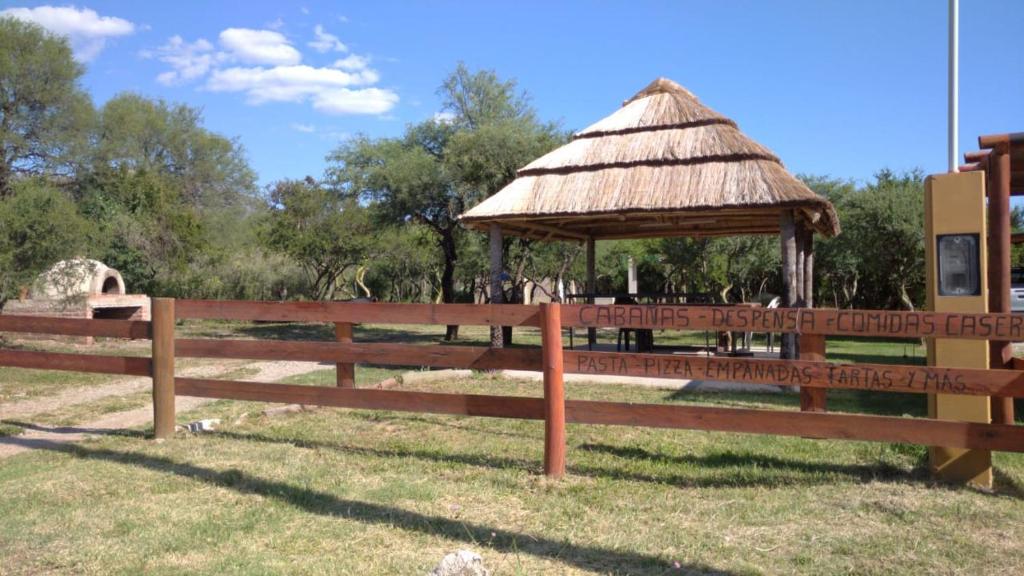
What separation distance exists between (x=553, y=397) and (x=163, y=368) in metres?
3.79

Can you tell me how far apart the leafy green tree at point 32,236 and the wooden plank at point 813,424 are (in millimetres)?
14304

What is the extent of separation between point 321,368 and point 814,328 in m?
10.7

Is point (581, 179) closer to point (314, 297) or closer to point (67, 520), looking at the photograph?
point (67, 520)

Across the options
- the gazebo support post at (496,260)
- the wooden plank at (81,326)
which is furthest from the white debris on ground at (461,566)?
the gazebo support post at (496,260)

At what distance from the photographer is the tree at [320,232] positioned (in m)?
26.5

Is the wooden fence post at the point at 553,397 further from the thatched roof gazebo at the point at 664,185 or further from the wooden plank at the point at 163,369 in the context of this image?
the thatched roof gazebo at the point at 664,185

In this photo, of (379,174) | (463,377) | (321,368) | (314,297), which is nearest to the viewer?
(463,377)

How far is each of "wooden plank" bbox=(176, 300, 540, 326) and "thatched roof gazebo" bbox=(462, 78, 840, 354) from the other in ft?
19.5

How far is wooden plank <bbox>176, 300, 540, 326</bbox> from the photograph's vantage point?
547cm

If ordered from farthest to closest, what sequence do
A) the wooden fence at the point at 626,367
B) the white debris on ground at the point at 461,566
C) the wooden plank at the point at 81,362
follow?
the wooden plank at the point at 81,362, the wooden fence at the point at 626,367, the white debris on ground at the point at 461,566

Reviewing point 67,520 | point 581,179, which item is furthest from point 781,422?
point 581,179

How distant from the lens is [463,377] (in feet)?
36.6

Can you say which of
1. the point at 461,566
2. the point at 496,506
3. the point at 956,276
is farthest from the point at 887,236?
the point at 461,566

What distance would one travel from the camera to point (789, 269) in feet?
34.4
